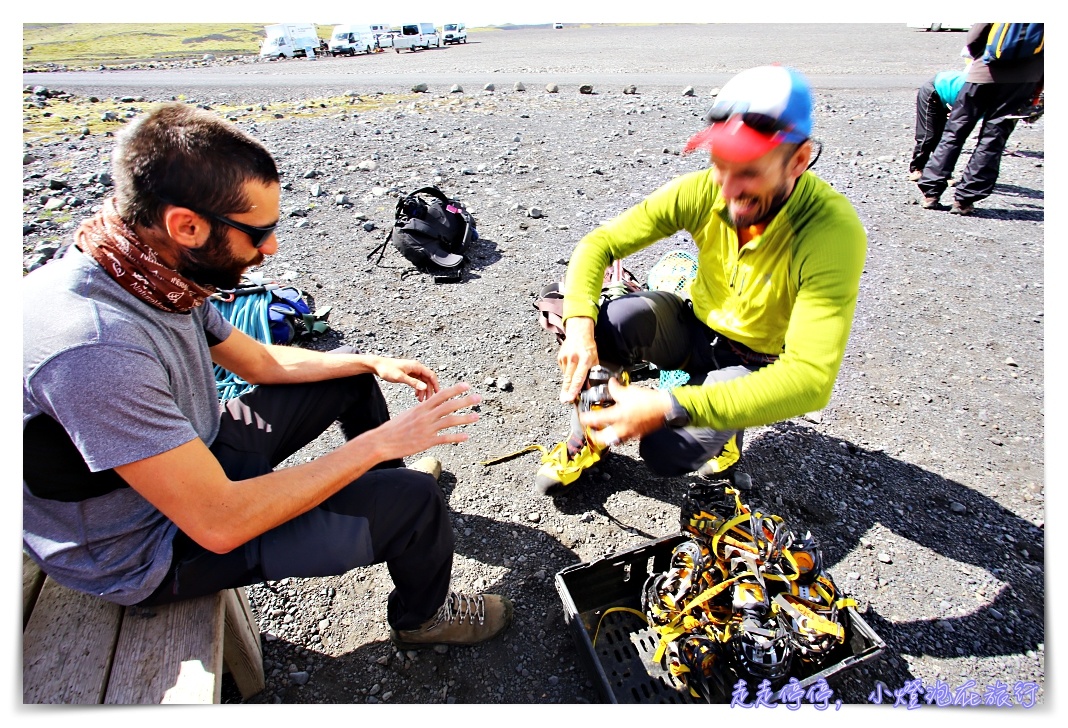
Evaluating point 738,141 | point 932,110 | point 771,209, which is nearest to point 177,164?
point 738,141

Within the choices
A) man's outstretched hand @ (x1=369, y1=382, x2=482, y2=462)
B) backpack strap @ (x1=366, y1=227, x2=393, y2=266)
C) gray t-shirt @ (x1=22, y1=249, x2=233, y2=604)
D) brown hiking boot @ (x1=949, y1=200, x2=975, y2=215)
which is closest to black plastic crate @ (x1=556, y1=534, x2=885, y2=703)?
man's outstretched hand @ (x1=369, y1=382, x2=482, y2=462)

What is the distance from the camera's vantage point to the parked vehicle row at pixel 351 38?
2541 centimetres

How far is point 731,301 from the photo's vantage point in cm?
288

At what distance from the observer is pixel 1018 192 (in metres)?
7.13

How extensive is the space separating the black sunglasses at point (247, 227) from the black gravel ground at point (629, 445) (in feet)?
5.48

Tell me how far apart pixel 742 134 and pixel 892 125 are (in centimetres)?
973

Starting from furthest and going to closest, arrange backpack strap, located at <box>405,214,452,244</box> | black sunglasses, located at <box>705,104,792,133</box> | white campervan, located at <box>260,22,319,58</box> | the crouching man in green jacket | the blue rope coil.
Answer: white campervan, located at <box>260,22,319,58</box> → backpack strap, located at <box>405,214,452,244</box> → the blue rope coil → the crouching man in green jacket → black sunglasses, located at <box>705,104,792,133</box>

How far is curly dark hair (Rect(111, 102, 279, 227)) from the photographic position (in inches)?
71.1

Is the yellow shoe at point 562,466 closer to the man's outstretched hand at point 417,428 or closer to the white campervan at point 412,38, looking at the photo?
the man's outstretched hand at point 417,428

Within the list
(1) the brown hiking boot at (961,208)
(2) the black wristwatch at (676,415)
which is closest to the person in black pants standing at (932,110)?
(1) the brown hiking boot at (961,208)

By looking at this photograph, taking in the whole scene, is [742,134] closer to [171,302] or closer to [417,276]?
[171,302]

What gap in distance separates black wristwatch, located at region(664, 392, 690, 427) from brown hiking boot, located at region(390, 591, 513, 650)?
45.3 inches

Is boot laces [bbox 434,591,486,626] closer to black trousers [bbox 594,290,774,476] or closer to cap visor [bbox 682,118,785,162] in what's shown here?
black trousers [bbox 594,290,774,476]

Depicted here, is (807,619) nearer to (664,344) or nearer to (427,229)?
(664,344)
